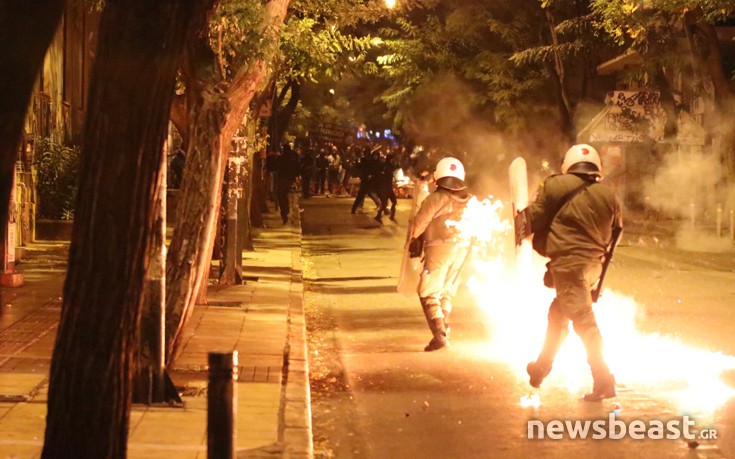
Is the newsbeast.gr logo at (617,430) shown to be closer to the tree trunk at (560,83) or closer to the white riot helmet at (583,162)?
the white riot helmet at (583,162)

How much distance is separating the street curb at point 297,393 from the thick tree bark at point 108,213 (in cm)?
260

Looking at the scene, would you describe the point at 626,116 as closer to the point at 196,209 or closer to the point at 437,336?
the point at 437,336

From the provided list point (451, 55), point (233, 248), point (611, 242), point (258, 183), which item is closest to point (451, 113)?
point (451, 55)

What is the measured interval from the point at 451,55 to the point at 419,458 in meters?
30.6

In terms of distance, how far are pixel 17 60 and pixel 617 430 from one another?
528 cm

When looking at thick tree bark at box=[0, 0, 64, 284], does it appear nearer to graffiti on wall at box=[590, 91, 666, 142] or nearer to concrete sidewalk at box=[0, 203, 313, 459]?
concrete sidewalk at box=[0, 203, 313, 459]

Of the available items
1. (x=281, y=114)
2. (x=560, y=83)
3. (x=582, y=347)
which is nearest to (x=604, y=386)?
(x=582, y=347)

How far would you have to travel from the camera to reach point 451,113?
3972cm

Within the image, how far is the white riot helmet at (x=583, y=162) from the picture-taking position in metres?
9.14

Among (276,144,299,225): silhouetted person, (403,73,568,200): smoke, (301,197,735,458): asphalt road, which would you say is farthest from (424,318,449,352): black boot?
(403,73,568,200): smoke

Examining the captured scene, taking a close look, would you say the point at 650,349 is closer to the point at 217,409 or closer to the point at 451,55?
the point at 217,409

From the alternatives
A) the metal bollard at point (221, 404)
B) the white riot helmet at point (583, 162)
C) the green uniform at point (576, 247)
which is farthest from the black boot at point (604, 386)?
the metal bollard at point (221, 404)

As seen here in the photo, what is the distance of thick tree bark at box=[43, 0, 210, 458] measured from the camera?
4.66m

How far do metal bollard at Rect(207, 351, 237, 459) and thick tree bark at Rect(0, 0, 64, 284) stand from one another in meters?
1.46
